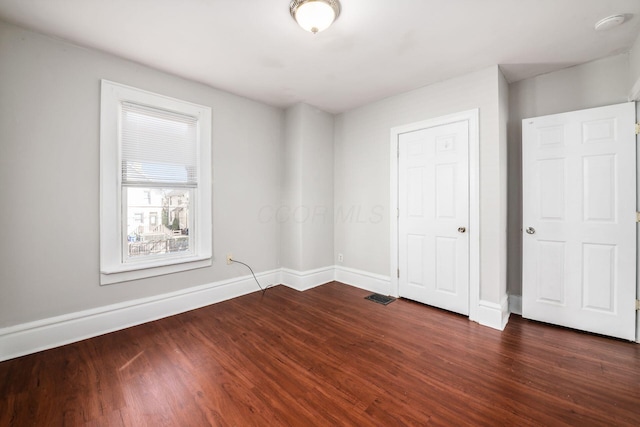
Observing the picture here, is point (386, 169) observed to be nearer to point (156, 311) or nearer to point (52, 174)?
point (156, 311)

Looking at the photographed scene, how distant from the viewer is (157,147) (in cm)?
289

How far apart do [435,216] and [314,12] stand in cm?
241

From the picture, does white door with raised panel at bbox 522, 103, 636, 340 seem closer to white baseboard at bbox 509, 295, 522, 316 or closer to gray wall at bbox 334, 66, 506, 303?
white baseboard at bbox 509, 295, 522, 316

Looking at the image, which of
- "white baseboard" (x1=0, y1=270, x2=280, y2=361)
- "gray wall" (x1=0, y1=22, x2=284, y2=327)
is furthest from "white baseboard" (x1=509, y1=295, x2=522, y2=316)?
"gray wall" (x1=0, y1=22, x2=284, y2=327)

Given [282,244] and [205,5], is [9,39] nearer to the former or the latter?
[205,5]

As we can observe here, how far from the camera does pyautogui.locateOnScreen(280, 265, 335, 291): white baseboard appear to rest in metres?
3.78

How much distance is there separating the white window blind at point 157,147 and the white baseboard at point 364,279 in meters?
2.47

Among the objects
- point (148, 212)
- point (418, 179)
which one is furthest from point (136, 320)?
point (418, 179)

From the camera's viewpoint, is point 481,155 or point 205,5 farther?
point 481,155

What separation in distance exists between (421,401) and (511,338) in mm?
1370

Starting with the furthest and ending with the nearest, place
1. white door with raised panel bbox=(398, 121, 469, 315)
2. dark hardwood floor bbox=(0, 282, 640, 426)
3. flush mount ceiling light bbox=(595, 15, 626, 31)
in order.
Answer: white door with raised panel bbox=(398, 121, 469, 315) < flush mount ceiling light bbox=(595, 15, 626, 31) < dark hardwood floor bbox=(0, 282, 640, 426)

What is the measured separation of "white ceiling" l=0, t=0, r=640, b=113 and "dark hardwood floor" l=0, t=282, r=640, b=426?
105 inches

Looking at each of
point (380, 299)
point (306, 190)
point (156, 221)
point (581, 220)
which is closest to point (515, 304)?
point (581, 220)

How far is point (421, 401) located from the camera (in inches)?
64.5
